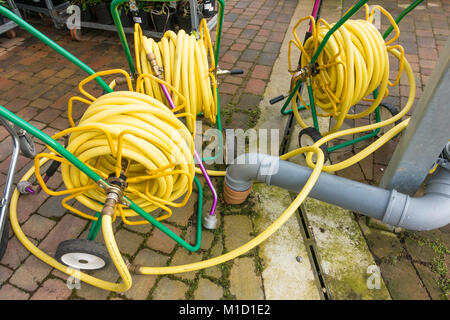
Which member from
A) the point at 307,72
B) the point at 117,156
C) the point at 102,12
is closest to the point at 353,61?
the point at 307,72

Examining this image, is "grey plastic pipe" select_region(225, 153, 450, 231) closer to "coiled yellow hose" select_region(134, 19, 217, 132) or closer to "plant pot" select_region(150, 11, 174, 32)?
"coiled yellow hose" select_region(134, 19, 217, 132)

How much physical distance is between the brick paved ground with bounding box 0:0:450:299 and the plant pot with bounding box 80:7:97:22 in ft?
2.14

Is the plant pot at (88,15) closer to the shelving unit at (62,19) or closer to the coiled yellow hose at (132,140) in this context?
the shelving unit at (62,19)

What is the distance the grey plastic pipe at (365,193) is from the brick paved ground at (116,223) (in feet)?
1.63

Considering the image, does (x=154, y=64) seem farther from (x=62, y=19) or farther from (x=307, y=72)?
(x=62, y=19)

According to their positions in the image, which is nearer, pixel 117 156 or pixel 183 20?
pixel 117 156

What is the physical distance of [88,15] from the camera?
4.84m

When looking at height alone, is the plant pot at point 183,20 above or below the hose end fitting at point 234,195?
above

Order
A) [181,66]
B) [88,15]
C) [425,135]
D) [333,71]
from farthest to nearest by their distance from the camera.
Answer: [88,15]
[333,71]
[181,66]
[425,135]

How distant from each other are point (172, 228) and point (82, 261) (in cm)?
68

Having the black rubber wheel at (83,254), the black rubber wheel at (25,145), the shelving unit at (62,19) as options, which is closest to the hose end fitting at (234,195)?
the black rubber wheel at (83,254)

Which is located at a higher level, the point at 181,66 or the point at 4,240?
the point at 181,66

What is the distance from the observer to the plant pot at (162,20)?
4348 mm
